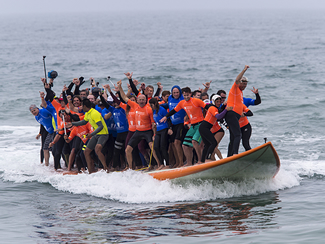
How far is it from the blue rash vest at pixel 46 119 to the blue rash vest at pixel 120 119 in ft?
7.28

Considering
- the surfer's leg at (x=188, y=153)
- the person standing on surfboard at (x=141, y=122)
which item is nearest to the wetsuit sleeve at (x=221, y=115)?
the surfer's leg at (x=188, y=153)

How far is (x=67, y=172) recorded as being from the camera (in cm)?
1162

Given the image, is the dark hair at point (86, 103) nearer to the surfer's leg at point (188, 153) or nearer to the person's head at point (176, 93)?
the person's head at point (176, 93)

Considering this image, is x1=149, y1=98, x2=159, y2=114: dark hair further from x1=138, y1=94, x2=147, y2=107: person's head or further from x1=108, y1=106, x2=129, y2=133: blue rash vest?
x1=108, y1=106, x2=129, y2=133: blue rash vest

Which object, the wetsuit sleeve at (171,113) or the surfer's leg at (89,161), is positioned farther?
the surfer's leg at (89,161)

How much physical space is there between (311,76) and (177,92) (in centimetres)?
2039

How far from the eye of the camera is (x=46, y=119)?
12.0m

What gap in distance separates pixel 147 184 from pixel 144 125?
4.54 ft

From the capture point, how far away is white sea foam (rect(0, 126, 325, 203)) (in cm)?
934

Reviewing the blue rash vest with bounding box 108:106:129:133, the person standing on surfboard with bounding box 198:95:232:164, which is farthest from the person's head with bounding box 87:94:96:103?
the person standing on surfboard with bounding box 198:95:232:164

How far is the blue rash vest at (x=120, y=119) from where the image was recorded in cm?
1061

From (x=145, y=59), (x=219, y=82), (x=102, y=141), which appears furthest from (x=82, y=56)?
(x=102, y=141)

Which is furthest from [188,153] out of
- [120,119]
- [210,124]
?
[120,119]

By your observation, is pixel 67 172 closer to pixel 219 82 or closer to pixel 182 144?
pixel 182 144
